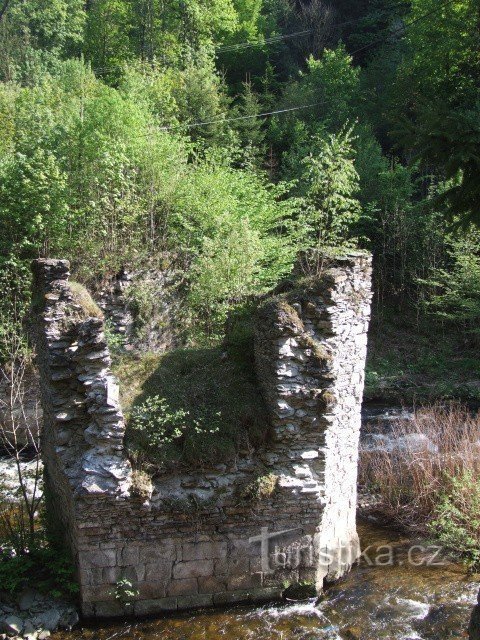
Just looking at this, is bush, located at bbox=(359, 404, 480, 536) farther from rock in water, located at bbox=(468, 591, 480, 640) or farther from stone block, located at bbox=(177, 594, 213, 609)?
rock in water, located at bbox=(468, 591, 480, 640)

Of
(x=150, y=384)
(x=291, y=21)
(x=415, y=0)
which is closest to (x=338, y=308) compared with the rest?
(x=150, y=384)

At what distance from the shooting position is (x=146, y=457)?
6.91 m

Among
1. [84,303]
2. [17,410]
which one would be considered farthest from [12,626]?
[17,410]

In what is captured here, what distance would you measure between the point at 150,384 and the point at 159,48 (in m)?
26.1

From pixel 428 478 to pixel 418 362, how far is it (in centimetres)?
1009

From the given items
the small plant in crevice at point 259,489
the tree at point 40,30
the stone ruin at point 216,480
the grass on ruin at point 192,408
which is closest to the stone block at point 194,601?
the stone ruin at point 216,480

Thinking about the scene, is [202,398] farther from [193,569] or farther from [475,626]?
[475,626]

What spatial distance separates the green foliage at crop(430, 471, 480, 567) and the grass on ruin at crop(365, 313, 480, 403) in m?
6.20

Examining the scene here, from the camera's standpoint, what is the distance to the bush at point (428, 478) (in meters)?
9.12

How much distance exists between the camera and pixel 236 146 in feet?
74.3

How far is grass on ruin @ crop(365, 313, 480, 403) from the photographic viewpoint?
16766 millimetres

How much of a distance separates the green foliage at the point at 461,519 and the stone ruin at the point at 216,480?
220cm

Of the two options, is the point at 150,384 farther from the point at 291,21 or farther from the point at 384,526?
the point at 291,21

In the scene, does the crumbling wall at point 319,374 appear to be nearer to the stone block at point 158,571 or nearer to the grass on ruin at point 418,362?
the stone block at point 158,571
